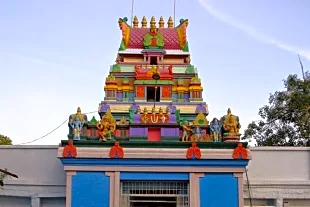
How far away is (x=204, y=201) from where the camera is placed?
1337 centimetres

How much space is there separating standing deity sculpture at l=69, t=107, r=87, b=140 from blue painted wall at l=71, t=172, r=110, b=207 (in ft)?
4.40

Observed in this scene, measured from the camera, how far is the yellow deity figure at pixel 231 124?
1430cm

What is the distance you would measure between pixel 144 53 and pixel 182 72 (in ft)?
5.68

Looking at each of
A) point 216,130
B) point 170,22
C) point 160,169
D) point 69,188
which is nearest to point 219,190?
point 160,169

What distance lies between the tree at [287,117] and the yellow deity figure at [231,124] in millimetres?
8899

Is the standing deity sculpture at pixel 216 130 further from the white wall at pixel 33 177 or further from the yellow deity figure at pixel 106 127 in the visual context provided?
the white wall at pixel 33 177

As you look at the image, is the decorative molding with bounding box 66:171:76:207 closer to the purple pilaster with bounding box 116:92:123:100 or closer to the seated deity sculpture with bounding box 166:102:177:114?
the seated deity sculpture with bounding box 166:102:177:114

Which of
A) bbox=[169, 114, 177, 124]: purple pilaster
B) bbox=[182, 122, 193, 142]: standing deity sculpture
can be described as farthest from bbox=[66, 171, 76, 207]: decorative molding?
bbox=[182, 122, 193, 142]: standing deity sculpture

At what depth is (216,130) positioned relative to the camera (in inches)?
570

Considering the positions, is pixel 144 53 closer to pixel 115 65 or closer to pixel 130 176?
pixel 115 65

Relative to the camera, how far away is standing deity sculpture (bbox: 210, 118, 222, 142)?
14.4 metres

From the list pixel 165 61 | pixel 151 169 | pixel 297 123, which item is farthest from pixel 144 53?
pixel 297 123

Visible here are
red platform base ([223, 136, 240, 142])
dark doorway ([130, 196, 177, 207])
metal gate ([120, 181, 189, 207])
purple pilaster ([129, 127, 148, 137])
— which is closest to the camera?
metal gate ([120, 181, 189, 207])

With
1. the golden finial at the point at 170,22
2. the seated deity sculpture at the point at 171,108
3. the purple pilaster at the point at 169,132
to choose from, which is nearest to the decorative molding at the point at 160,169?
the purple pilaster at the point at 169,132
